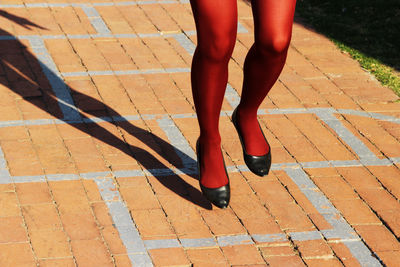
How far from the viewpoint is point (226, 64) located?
3943mm

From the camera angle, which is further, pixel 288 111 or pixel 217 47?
pixel 288 111

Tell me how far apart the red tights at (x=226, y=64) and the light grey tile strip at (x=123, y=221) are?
19.0 inches

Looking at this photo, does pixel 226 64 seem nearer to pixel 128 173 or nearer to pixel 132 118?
pixel 128 173

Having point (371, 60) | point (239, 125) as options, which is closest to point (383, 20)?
point (371, 60)

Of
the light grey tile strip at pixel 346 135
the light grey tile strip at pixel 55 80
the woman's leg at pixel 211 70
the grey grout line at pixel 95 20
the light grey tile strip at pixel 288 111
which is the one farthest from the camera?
the grey grout line at pixel 95 20

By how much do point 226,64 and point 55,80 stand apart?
2355mm

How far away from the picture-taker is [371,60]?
6.79 m

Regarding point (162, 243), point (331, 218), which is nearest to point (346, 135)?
point (331, 218)

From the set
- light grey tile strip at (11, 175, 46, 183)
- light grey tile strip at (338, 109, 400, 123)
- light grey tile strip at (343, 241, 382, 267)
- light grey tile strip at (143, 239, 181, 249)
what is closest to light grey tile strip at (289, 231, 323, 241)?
light grey tile strip at (343, 241, 382, 267)

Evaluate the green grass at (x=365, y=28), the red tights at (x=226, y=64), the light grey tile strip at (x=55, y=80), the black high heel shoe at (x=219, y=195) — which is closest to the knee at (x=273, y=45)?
the red tights at (x=226, y=64)

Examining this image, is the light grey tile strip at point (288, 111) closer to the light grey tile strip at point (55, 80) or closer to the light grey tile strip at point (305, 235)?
the light grey tile strip at point (55, 80)

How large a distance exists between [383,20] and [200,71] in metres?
4.26

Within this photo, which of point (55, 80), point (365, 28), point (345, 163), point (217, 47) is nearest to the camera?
point (217, 47)

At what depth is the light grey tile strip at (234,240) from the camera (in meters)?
3.98
